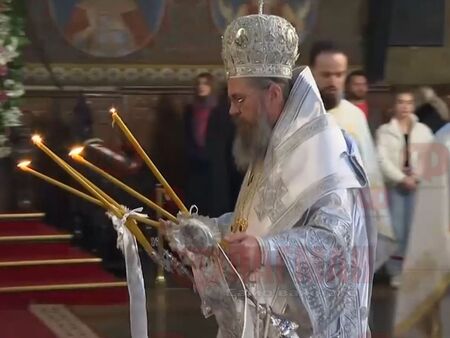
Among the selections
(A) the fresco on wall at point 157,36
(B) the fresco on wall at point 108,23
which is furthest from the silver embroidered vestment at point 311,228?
(B) the fresco on wall at point 108,23

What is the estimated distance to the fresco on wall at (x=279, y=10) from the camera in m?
7.80

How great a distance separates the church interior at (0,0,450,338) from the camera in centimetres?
732

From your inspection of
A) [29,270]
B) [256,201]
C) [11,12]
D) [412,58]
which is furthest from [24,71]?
[256,201]

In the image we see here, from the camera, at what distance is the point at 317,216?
3.59m

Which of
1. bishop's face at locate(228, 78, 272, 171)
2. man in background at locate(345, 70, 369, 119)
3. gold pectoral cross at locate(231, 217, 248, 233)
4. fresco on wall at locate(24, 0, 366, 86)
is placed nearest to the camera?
bishop's face at locate(228, 78, 272, 171)

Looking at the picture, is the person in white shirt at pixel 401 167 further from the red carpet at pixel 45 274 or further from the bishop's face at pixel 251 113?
the bishop's face at pixel 251 113

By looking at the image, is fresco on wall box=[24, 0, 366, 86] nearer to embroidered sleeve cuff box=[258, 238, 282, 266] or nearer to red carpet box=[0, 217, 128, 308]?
red carpet box=[0, 217, 128, 308]

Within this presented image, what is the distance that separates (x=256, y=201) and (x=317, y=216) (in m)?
0.32

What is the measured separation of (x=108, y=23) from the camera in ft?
25.8

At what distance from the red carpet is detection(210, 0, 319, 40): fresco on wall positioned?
5.18ft

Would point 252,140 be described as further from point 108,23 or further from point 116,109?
point 108,23

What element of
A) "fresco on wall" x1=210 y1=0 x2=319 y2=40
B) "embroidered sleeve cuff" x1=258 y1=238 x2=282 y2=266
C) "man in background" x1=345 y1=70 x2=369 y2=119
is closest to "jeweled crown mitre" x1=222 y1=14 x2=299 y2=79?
"embroidered sleeve cuff" x1=258 y1=238 x2=282 y2=266

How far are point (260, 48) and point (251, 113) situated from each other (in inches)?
9.2

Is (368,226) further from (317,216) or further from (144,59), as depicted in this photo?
(144,59)
